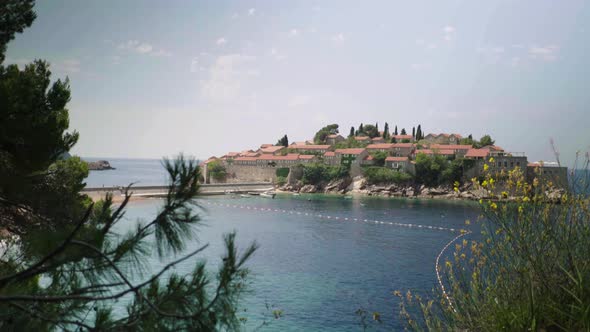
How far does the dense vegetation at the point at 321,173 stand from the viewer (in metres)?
65.1

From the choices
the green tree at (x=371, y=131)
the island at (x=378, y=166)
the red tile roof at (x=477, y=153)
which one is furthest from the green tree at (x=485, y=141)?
the green tree at (x=371, y=131)

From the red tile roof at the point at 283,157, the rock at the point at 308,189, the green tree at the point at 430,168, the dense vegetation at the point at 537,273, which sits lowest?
the rock at the point at 308,189

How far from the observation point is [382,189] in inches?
2400

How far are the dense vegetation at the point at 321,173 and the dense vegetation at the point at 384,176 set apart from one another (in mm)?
3479

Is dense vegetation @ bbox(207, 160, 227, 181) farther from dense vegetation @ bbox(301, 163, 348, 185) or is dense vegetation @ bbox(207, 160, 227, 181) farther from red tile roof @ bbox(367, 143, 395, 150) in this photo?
red tile roof @ bbox(367, 143, 395, 150)

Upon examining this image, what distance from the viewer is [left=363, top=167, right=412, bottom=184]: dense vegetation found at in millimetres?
60344

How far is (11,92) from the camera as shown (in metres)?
6.93

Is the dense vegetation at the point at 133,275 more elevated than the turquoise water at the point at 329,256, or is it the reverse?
the dense vegetation at the point at 133,275

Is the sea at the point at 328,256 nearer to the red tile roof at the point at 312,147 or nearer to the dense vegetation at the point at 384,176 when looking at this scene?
the dense vegetation at the point at 384,176

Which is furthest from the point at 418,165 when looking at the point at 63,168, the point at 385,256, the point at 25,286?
the point at 25,286

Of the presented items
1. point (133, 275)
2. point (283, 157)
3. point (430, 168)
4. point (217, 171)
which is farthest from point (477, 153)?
point (133, 275)

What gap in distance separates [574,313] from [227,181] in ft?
228

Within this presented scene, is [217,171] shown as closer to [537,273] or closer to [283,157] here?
[283,157]

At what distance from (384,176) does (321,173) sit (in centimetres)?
926
